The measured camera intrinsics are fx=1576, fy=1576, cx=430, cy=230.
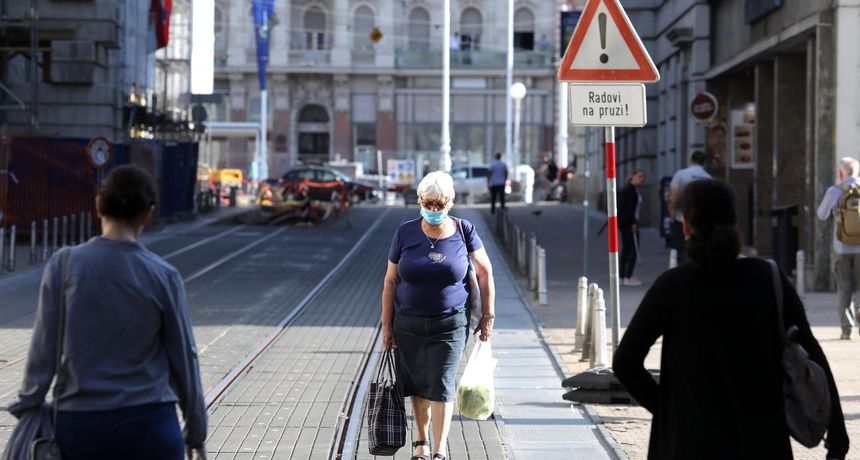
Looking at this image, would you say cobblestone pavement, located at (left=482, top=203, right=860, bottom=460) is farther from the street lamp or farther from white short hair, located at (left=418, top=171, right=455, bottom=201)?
the street lamp

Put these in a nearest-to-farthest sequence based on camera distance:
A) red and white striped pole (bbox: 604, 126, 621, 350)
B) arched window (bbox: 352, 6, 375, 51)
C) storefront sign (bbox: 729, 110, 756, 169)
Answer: red and white striped pole (bbox: 604, 126, 621, 350) → storefront sign (bbox: 729, 110, 756, 169) → arched window (bbox: 352, 6, 375, 51)

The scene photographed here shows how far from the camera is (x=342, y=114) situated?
78.0 metres

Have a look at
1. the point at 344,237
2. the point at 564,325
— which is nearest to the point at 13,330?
the point at 564,325

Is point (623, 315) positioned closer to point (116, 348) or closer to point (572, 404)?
point (572, 404)

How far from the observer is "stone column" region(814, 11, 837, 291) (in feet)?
65.9

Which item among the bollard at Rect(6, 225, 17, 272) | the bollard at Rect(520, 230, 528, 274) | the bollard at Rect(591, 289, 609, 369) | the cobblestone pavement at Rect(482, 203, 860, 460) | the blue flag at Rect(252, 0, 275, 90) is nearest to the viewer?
the cobblestone pavement at Rect(482, 203, 860, 460)

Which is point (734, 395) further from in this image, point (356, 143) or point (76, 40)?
point (356, 143)

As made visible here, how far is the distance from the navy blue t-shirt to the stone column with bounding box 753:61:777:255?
18.2m

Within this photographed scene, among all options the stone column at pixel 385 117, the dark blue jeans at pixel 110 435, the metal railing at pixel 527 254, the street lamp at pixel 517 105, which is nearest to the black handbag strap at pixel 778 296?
the dark blue jeans at pixel 110 435

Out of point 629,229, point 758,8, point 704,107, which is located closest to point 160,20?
point 704,107

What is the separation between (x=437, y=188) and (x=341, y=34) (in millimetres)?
70605

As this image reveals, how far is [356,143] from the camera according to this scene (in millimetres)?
77812

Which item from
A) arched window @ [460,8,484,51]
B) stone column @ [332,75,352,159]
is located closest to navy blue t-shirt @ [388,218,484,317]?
stone column @ [332,75,352,159]

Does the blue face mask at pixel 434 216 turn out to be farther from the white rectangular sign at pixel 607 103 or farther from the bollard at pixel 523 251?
the bollard at pixel 523 251
